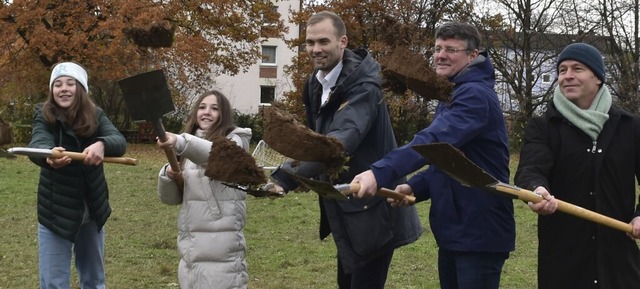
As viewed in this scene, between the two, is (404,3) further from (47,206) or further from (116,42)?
(47,206)

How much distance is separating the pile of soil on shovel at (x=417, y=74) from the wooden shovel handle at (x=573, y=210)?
0.65 meters

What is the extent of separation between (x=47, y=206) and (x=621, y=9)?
3136 cm

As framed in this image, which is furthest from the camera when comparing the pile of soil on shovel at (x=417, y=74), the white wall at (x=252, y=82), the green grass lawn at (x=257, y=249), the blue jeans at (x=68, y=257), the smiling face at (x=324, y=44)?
the white wall at (x=252, y=82)

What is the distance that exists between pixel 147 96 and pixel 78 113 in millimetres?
1422

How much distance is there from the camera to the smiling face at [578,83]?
13.5ft

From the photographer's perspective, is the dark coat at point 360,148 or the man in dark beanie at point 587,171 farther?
the dark coat at point 360,148

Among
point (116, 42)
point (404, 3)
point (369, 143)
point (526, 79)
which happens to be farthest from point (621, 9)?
point (369, 143)

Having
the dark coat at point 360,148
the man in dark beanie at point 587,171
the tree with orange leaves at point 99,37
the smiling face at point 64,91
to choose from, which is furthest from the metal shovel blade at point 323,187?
the tree with orange leaves at point 99,37

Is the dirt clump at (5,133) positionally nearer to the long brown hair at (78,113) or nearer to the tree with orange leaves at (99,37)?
the long brown hair at (78,113)

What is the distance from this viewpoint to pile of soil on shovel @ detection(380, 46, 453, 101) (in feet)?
13.2

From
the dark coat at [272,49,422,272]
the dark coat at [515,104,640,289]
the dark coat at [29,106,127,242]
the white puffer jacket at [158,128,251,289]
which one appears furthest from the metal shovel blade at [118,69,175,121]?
the dark coat at [515,104,640,289]

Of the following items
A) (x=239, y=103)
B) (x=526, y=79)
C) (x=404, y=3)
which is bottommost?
(x=239, y=103)

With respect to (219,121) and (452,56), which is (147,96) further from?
(452,56)

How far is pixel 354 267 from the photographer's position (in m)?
4.75
